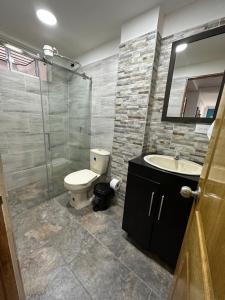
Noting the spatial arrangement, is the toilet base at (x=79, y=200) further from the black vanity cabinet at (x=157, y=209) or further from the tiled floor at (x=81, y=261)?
the black vanity cabinet at (x=157, y=209)

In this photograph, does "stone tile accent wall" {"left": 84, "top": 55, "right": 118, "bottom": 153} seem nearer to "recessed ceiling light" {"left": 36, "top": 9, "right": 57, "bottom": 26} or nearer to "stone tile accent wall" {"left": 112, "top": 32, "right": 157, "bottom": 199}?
"stone tile accent wall" {"left": 112, "top": 32, "right": 157, "bottom": 199}

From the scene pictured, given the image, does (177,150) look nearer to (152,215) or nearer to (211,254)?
(152,215)

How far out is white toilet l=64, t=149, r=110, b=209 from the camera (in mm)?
1784

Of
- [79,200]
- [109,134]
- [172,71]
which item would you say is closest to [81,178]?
[79,200]

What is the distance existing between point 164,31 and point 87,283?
246 cm

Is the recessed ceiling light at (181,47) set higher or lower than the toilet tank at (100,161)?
higher

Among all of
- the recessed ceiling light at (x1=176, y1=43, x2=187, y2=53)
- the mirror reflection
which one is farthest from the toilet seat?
the recessed ceiling light at (x1=176, y1=43, x2=187, y2=53)

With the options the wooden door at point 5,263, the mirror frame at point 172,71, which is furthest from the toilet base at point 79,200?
the mirror frame at point 172,71

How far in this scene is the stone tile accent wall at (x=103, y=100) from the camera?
197cm

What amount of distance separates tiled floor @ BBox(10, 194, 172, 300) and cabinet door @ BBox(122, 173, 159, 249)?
185 mm

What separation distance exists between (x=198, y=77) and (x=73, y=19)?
→ 150cm

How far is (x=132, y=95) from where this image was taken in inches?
65.5

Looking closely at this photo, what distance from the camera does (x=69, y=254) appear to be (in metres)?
1.31

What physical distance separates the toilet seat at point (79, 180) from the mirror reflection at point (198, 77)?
52.1 inches
